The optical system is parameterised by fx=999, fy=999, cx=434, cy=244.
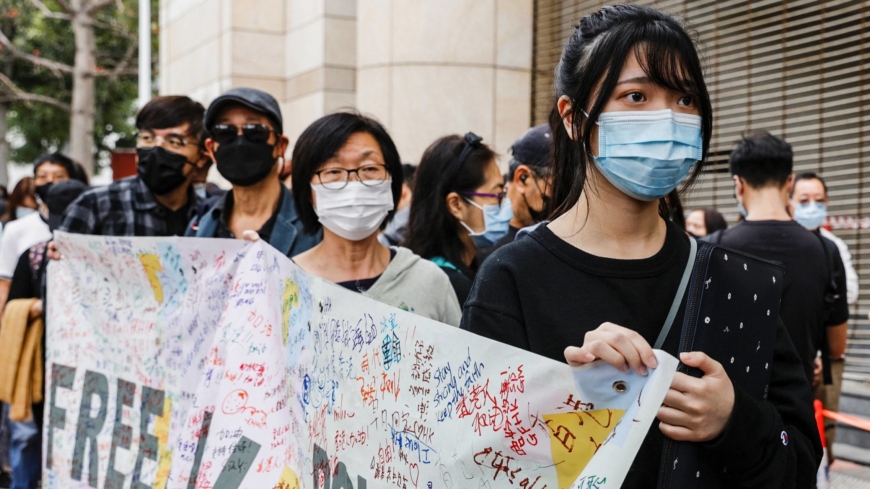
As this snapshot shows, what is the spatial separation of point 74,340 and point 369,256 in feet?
5.72

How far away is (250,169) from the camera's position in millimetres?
4125

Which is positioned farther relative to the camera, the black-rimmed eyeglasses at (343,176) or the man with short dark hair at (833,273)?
the man with short dark hair at (833,273)

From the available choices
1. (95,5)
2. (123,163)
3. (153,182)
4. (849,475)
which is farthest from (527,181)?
(95,5)

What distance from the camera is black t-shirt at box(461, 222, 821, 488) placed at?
5.81ft

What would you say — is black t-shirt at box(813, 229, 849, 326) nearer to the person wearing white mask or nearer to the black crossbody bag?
the person wearing white mask

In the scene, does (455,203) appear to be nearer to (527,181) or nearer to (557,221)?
(527,181)

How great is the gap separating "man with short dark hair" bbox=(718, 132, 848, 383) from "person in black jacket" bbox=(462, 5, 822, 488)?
97.1 inches

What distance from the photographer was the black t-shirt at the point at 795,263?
4281 millimetres

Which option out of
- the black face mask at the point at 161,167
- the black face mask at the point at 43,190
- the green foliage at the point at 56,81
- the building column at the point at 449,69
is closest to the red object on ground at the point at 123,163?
the building column at the point at 449,69

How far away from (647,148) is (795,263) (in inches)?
108

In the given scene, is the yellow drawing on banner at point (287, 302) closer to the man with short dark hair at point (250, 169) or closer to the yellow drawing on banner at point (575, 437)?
the man with short dark hair at point (250, 169)

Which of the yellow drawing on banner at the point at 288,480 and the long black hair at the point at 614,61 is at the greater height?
the long black hair at the point at 614,61

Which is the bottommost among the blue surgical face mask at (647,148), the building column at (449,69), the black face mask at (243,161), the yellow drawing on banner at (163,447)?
the yellow drawing on banner at (163,447)

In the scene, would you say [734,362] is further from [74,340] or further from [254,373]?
[74,340]
